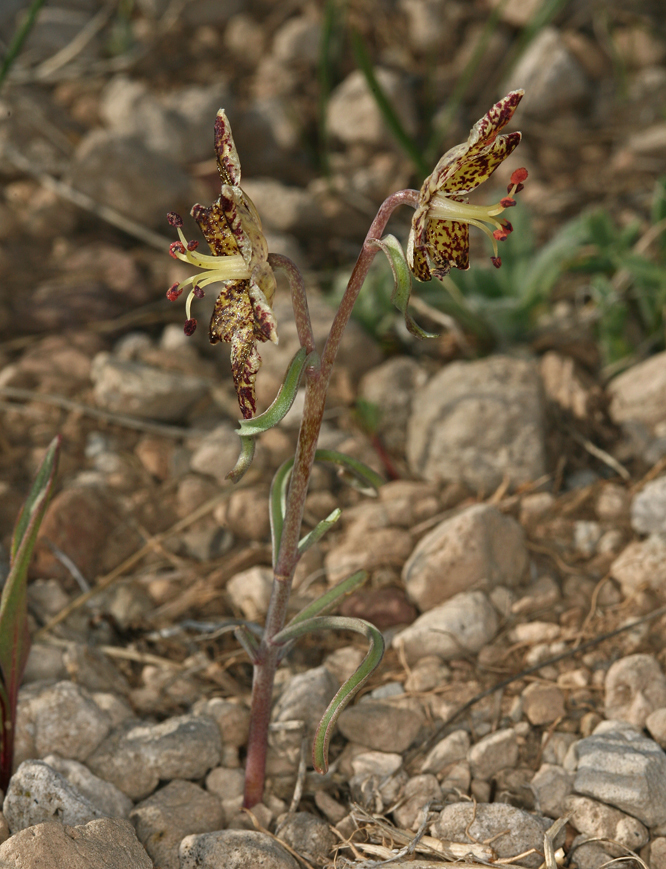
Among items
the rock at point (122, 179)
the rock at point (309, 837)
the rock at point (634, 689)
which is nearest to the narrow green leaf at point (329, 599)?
the rock at point (309, 837)

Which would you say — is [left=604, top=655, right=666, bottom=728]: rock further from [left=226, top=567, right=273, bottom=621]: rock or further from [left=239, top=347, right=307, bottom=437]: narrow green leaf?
[left=239, top=347, right=307, bottom=437]: narrow green leaf

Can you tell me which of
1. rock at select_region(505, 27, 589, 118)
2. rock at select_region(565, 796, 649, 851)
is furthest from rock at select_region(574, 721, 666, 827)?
rock at select_region(505, 27, 589, 118)

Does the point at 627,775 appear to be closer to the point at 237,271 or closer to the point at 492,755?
the point at 492,755

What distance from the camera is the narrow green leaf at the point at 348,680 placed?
1.66 m

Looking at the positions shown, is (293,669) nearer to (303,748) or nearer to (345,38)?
(303,748)

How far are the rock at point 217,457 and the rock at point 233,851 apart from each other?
1263 millimetres

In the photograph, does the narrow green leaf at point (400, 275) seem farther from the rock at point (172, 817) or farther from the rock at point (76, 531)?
the rock at point (76, 531)

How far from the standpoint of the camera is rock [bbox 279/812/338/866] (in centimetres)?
181

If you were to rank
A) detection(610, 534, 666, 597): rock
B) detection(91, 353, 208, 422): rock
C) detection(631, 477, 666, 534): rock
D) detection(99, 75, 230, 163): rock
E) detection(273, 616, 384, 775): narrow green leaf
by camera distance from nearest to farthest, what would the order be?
1. detection(273, 616, 384, 775): narrow green leaf
2. detection(610, 534, 666, 597): rock
3. detection(631, 477, 666, 534): rock
4. detection(91, 353, 208, 422): rock
5. detection(99, 75, 230, 163): rock

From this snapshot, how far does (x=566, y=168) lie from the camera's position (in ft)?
13.8

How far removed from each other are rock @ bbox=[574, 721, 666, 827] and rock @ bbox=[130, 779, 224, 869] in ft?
2.57

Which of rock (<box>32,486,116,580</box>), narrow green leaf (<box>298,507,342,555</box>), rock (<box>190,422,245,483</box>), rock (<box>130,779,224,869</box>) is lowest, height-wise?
rock (<box>130,779,224,869</box>)

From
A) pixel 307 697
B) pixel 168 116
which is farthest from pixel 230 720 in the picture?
pixel 168 116

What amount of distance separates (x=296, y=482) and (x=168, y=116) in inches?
118
